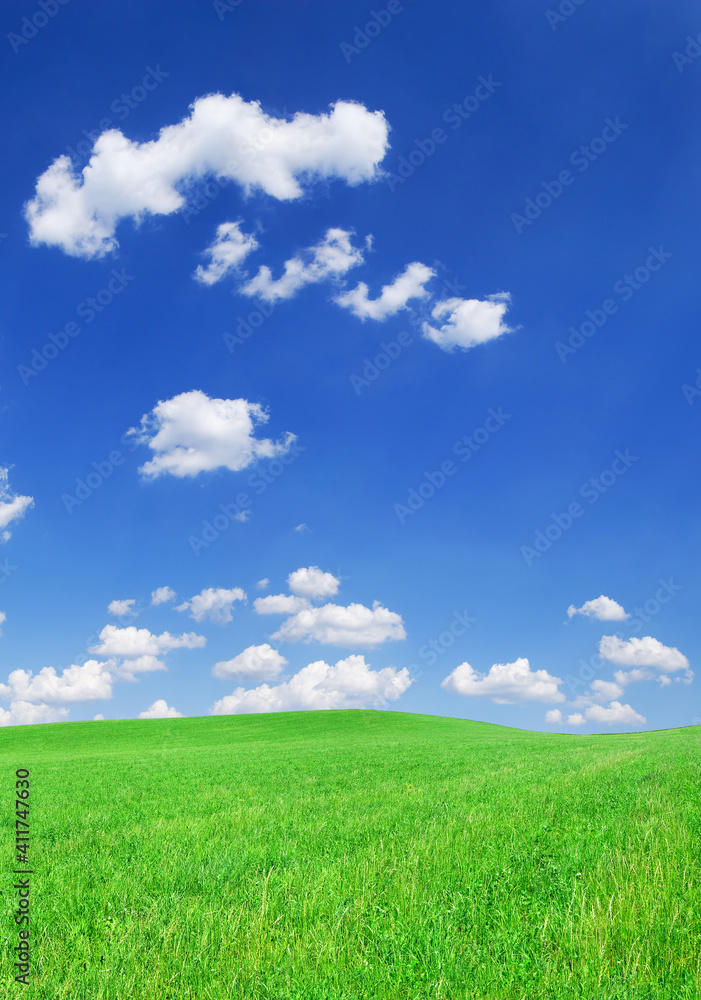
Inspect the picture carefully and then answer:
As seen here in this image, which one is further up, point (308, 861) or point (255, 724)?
point (308, 861)

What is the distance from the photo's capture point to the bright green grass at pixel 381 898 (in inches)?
196

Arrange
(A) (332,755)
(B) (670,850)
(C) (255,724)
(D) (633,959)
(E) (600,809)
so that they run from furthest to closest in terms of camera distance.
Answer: (C) (255,724), (A) (332,755), (E) (600,809), (B) (670,850), (D) (633,959)


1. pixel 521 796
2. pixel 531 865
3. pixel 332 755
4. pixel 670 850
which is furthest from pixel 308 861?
pixel 332 755

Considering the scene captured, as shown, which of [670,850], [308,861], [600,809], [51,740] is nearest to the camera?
[670,850]

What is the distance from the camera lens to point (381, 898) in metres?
6.51

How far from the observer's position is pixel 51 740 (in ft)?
206

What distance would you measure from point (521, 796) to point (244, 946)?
295 inches

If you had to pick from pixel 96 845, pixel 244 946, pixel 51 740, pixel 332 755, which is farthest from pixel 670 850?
pixel 51 740

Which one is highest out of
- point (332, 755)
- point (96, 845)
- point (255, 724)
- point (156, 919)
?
point (156, 919)

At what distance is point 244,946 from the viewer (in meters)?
5.71

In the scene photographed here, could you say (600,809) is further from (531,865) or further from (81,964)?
(81,964)

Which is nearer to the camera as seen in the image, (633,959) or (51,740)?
(633,959)

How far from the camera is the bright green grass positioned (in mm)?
4969

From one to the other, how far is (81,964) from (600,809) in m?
7.72
